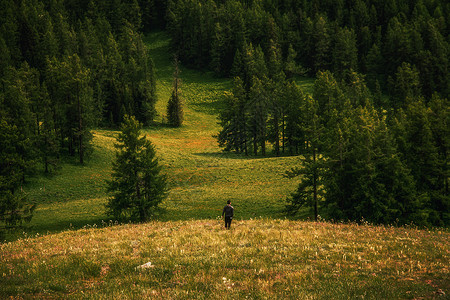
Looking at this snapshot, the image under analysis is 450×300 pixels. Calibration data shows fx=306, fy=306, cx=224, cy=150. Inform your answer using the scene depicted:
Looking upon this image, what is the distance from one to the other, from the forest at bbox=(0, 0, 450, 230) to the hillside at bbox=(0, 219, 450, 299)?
50.0 ft

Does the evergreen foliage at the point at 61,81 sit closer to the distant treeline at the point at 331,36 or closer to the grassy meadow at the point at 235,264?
the grassy meadow at the point at 235,264

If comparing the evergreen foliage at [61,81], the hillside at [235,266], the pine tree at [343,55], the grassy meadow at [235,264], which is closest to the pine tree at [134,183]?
the evergreen foliage at [61,81]

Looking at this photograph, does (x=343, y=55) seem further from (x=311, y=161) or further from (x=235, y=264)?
(x=235, y=264)

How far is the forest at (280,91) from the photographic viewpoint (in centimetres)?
2992

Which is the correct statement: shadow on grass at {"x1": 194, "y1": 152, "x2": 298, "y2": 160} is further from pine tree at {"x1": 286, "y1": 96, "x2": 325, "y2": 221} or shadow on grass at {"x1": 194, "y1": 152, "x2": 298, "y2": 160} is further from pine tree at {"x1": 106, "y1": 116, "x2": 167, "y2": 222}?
pine tree at {"x1": 286, "y1": 96, "x2": 325, "y2": 221}

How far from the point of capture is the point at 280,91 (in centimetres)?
6856

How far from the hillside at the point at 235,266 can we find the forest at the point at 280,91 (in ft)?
50.0

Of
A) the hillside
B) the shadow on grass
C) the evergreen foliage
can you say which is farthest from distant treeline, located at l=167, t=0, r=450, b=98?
the hillside

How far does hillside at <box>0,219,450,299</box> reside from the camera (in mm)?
7977

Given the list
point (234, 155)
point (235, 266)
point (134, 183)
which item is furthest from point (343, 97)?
point (235, 266)

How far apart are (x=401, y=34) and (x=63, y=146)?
343 feet

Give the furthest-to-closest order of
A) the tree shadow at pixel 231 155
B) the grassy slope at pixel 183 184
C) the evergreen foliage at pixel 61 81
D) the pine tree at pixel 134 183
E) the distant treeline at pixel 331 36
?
the distant treeline at pixel 331 36, the tree shadow at pixel 231 155, the evergreen foliage at pixel 61 81, the grassy slope at pixel 183 184, the pine tree at pixel 134 183

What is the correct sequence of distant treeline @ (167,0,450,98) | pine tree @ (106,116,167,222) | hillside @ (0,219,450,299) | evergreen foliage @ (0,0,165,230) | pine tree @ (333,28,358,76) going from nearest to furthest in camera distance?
hillside @ (0,219,450,299) < pine tree @ (106,116,167,222) < evergreen foliage @ (0,0,165,230) < distant treeline @ (167,0,450,98) < pine tree @ (333,28,358,76)

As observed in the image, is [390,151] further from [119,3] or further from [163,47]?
[119,3]
